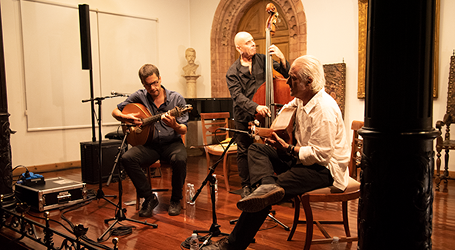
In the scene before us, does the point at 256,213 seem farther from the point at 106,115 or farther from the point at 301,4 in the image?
the point at 106,115

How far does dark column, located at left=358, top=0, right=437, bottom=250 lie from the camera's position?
1.22 meters

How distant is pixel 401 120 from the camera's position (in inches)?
49.2

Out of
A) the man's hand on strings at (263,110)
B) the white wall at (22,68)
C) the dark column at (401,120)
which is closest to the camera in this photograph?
the dark column at (401,120)

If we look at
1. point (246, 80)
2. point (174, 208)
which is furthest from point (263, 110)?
point (174, 208)

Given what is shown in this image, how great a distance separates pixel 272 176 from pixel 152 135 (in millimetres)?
1563

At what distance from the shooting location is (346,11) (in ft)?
17.6

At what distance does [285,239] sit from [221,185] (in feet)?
6.07

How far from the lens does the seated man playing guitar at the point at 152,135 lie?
3.32m

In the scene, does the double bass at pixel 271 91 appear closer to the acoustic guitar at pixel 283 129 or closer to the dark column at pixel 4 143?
the acoustic guitar at pixel 283 129

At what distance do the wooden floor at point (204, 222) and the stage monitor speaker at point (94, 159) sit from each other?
54cm

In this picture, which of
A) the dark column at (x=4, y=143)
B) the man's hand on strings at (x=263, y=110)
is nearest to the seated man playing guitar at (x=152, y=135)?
the man's hand on strings at (x=263, y=110)

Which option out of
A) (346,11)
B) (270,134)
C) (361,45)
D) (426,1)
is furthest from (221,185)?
(426,1)

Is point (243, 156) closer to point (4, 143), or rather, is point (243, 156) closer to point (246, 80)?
point (246, 80)

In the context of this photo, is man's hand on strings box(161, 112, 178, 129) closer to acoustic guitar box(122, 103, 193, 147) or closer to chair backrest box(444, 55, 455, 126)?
acoustic guitar box(122, 103, 193, 147)
